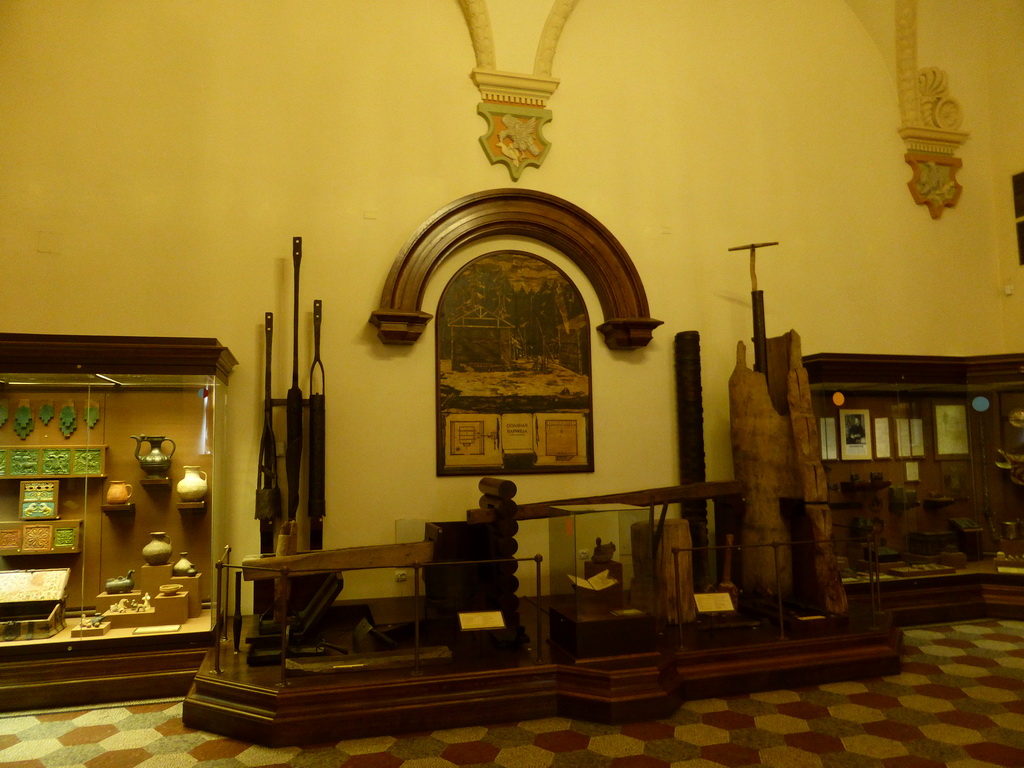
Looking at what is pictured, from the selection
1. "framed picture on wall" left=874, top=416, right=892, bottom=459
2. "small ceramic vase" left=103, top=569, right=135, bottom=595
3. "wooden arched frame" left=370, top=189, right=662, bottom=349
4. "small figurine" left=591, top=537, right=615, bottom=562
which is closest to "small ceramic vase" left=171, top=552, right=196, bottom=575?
"small ceramic vase" left=103, top=569, right=135, bottom=595

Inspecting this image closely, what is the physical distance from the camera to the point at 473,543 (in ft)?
18.6

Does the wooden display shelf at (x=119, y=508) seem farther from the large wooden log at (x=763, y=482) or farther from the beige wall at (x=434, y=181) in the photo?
Answer: the large wooden log at (x=763, y=482)

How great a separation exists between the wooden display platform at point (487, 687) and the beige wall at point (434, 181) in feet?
5.75

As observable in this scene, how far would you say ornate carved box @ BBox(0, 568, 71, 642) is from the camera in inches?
195

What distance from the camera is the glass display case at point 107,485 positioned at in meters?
5.08

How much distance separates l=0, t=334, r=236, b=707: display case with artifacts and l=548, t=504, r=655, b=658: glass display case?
265cm

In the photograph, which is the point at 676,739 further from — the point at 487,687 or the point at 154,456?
the point at 154,456

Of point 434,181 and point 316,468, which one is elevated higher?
point 434,181

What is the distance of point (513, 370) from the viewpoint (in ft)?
21.5

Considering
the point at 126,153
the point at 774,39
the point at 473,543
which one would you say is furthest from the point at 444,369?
the point at 774,39

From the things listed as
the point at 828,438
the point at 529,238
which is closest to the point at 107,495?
the point at 529,238

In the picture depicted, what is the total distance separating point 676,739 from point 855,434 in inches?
164

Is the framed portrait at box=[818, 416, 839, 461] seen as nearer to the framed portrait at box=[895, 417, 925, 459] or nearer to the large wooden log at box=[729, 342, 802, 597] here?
the framed portrait at box=[895, 417, 925, 459]

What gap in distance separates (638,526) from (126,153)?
5.12m
